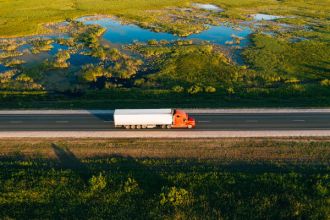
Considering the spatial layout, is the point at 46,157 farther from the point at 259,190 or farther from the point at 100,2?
the point at 100,2

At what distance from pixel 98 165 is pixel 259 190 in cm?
1754

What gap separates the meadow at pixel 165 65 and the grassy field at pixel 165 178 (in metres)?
12.3

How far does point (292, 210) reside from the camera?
29.0 meters

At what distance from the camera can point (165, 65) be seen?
68.4 metres

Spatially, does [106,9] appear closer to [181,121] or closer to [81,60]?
[81,60]

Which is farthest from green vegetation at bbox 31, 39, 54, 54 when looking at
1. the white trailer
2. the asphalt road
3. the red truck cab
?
the red truck cab

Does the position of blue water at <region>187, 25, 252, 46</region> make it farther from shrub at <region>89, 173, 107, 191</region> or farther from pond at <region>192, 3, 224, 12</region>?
shrub at <region>89, 173, 107, 191</region>

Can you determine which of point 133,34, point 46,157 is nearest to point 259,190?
point 46,157

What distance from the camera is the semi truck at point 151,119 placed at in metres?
42.9

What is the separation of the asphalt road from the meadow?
144 inches

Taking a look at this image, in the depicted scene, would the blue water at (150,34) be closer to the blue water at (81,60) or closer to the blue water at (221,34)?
the blue water at (221,34)

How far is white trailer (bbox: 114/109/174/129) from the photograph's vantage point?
42.9 metres

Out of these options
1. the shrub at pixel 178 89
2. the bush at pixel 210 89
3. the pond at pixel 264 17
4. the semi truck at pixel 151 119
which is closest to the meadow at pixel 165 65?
the shrub at pixel 178 89

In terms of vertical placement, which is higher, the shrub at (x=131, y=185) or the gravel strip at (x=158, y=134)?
the gravel strip at (x=158, y=134)
